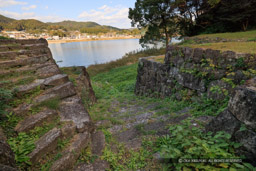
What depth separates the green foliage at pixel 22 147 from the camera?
1.67 meters

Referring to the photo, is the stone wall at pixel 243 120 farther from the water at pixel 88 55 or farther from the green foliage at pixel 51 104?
the water at pixel 88 55

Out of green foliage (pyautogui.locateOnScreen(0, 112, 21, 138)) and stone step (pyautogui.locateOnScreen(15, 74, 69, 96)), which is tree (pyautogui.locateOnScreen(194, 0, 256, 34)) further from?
green foliage (pyautogui.locateOnScreen(0, 112, 21, 138))

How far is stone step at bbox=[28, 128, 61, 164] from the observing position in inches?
69.9

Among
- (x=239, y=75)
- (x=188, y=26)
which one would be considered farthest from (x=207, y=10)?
(x=239, y=75)

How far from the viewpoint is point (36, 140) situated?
2.03 meters

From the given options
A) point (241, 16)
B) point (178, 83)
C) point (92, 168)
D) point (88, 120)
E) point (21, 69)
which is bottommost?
point (92, 168)

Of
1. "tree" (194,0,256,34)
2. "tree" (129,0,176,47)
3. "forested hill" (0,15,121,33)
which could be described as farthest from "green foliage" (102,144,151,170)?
"forested hill" (0,15,121,33)

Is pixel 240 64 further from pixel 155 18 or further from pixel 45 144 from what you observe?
pixel 155 18

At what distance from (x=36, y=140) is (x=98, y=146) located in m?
0.96

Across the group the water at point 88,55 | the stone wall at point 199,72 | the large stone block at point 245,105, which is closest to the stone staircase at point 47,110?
the large stone block at point 245,105

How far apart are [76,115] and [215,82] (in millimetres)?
3293

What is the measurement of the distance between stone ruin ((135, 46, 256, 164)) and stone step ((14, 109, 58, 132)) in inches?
106

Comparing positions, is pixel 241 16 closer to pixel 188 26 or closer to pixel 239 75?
pixel 188 26

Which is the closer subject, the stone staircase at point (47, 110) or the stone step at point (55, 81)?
the stone staircase at point (47, 110)
